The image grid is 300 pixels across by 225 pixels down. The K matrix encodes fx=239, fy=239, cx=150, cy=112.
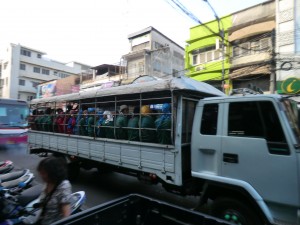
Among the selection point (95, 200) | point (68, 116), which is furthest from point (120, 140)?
point (68, 116)

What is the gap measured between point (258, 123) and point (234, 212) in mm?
1277

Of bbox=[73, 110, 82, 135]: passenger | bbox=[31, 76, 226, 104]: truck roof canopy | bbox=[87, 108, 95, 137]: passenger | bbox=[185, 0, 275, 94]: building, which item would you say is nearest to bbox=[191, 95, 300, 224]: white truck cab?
bbox=[31, 76, 226, 104]: truck roof canopy

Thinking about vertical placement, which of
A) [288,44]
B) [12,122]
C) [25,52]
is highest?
[25,52]

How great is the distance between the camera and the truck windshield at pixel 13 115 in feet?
39.3

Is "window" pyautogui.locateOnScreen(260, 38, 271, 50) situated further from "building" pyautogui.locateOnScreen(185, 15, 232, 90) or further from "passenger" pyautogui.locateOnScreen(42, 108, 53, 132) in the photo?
"passenger" pyautogui.locateOnScreen(42, 108, 53, 132)

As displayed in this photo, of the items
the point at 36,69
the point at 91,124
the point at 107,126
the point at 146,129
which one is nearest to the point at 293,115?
the point at 146,129

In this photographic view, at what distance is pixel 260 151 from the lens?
124 inches

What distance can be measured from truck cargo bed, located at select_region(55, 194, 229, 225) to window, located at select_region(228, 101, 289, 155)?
1640 mm

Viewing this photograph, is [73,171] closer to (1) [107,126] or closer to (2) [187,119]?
(1) [107,126]

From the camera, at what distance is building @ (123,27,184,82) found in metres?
23.2

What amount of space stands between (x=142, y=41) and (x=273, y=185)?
24.1 meters

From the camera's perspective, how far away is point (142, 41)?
25.5 metres

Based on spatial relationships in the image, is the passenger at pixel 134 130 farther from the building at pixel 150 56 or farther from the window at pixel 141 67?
the window at pixel 141 67

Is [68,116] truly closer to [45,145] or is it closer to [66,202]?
[45,145]
